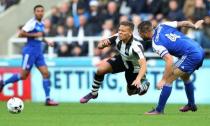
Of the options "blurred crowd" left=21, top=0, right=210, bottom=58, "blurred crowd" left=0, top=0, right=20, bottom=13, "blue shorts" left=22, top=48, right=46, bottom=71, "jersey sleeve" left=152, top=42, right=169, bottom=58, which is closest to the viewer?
"jersey sleeve" left=152, top=42, right=169, bottom=58

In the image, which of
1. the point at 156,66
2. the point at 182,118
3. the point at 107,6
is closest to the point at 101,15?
the point at 107,6

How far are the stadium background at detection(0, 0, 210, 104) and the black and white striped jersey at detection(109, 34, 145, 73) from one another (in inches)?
178

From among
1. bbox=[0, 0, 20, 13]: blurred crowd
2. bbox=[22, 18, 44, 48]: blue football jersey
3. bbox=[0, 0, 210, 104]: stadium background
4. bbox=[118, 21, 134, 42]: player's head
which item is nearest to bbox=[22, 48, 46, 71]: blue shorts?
bbox=[22, 18, 44, 48]: blue football jersey

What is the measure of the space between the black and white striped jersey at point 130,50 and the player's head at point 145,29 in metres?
0.45

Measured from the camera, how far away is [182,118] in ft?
41.6

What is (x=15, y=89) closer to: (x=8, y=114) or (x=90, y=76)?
(x=90, y=76)

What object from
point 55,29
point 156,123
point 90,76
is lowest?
point 156,123

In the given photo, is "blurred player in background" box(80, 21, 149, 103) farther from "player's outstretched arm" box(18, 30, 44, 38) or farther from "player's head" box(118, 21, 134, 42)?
"player's outstretched arm" box(18, 30, 44, 38)

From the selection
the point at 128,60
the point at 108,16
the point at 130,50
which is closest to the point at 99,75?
the point at 128,60

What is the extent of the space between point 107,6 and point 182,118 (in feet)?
30.1

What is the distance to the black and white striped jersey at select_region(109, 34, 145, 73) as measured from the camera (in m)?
13.7

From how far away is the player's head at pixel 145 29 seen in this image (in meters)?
13.2

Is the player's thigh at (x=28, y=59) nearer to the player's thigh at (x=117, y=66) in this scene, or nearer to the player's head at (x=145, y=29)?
the player's thigh at (x=117, y=66)

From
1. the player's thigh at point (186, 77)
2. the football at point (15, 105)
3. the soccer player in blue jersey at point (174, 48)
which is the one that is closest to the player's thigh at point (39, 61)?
the football at point (15, 105)
